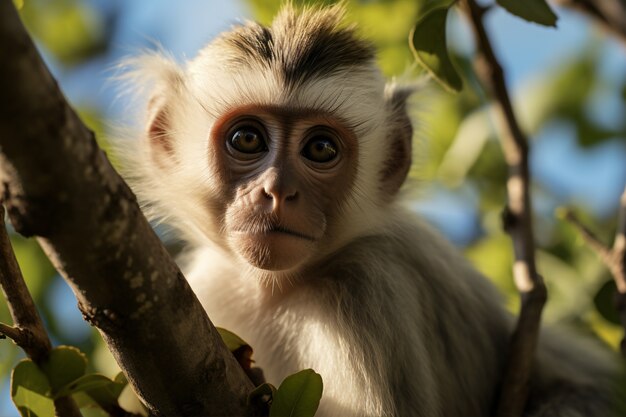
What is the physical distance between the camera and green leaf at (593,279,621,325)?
496cm

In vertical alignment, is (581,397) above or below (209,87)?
below

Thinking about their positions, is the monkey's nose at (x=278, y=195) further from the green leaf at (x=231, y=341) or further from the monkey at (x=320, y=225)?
the green leaf at (x=231, y=341)

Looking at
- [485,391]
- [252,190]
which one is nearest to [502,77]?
[252,190]

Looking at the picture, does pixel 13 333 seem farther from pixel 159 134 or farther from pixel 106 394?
pixel 159 134

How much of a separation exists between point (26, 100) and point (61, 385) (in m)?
1.40

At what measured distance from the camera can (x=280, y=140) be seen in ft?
16.6

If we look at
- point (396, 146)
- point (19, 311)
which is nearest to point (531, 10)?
point (396, 146)

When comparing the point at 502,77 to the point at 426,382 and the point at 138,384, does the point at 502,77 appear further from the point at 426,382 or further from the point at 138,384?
the point at 138,384

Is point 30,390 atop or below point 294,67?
below

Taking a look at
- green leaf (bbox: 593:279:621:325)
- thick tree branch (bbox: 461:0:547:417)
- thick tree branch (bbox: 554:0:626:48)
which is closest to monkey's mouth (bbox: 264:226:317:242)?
thick tree branch (bbox: 461:0:547:417)

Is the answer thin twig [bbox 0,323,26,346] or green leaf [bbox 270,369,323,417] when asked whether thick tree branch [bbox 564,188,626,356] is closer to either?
green leaf [bbox 270,369,323,417]

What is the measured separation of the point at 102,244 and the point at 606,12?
4.27 metres

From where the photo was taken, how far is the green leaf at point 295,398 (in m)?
3.38

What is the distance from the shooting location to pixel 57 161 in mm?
2545
